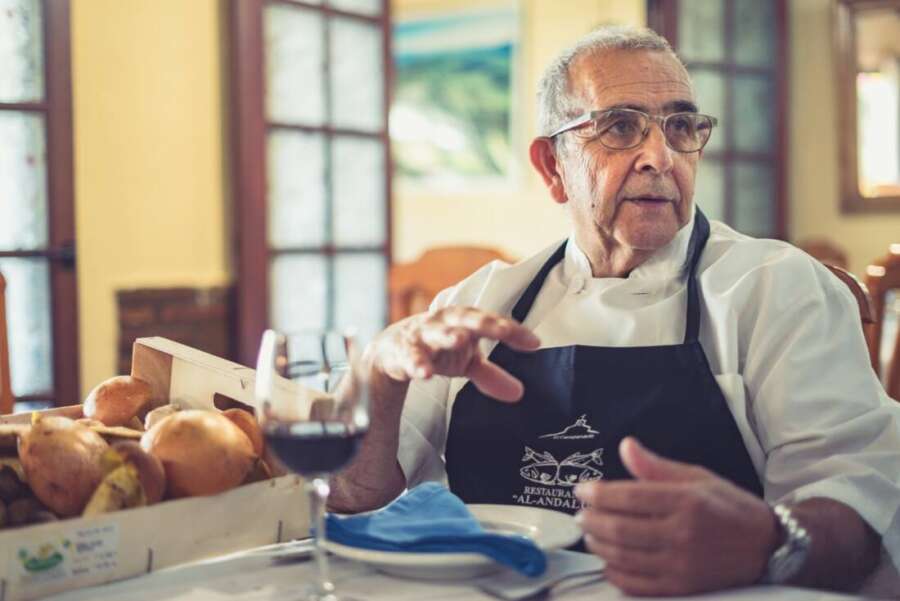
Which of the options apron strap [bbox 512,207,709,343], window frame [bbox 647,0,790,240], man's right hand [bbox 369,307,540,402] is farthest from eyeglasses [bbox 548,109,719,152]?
window frame [bbox 647,0,790,240]

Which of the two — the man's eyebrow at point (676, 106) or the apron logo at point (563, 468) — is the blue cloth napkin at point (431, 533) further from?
the man's eyebrow at point (676, 106)

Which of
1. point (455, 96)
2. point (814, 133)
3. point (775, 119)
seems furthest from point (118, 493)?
point (455, 96)

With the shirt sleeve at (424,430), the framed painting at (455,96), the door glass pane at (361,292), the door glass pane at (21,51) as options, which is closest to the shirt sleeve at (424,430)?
the shirt sleeve at (424,430)

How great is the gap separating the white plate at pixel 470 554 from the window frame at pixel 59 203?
2324mm

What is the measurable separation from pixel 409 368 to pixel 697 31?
3920mm

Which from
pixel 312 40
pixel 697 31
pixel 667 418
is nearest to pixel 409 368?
pixel 667 418

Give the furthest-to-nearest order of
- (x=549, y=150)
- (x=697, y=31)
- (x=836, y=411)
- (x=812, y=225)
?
1. (x=812, y=225)
2. (x=697, y=31)
3. (x=549, y=150)
4. (x=836, y=411)

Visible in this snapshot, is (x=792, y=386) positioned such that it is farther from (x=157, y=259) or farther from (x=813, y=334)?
(x=157, y=259)

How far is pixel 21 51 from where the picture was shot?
3.14 metres

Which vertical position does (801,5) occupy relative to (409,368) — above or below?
above

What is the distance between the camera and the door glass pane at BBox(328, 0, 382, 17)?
3949 millimetres

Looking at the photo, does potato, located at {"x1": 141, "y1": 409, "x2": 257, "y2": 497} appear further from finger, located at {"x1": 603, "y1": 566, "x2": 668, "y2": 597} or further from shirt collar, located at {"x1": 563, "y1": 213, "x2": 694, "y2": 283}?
shirt collar, located at {"x1": 563, "y1": 213, "x2": 694, "y2": 283}

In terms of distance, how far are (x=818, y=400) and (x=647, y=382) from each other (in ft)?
0.71

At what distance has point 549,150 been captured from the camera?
1833mm
